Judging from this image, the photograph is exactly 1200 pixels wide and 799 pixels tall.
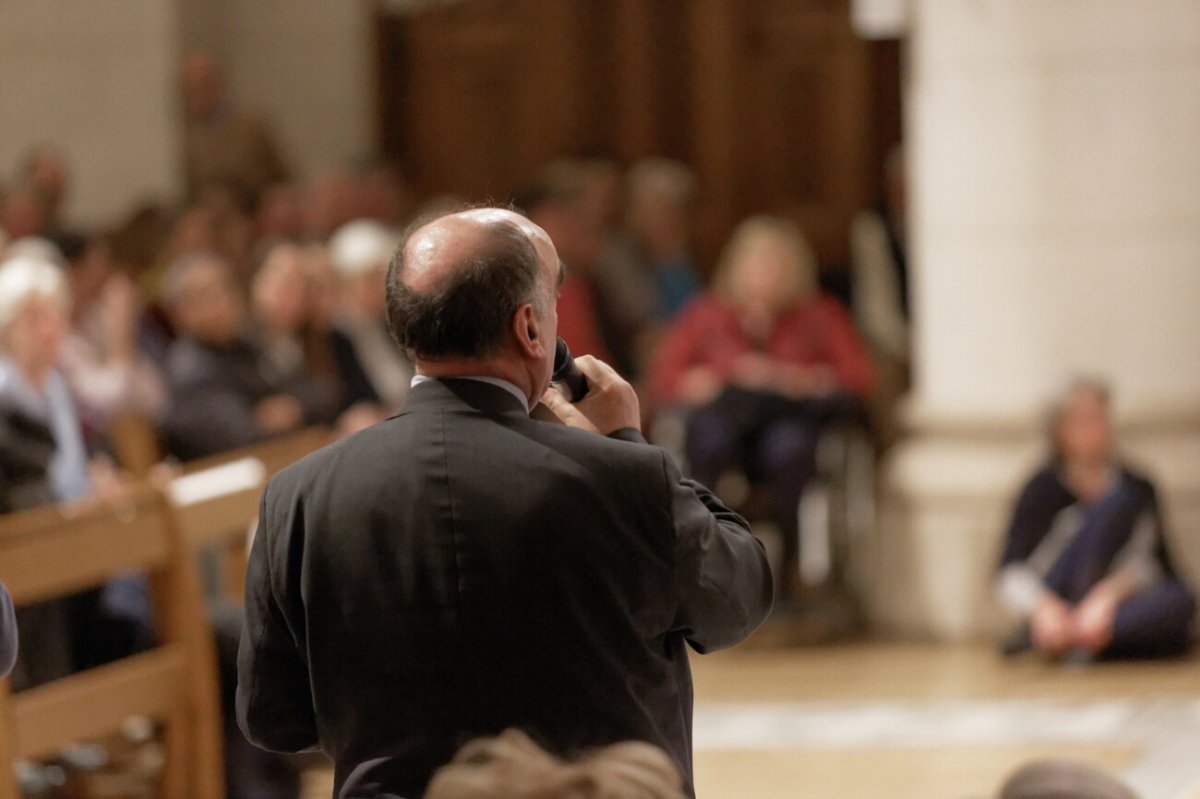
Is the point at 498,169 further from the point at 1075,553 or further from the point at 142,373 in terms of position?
the point at 1075,553

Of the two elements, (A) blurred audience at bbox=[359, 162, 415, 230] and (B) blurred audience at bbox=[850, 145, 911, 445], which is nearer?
(B) blurred audience at bbox=[850, 145, 911, 445]

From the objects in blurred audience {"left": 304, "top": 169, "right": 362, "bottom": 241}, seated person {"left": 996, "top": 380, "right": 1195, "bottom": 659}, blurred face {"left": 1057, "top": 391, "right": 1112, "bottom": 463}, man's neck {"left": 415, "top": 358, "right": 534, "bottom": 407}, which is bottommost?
seated person {"left": 996, "top": 380, "right": 1195, "bottom": 659}

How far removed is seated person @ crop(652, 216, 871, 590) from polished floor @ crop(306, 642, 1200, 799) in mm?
685

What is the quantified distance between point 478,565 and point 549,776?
2.43ft

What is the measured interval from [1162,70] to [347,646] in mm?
5125

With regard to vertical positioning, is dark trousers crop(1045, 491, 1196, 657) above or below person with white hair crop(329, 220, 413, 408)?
below

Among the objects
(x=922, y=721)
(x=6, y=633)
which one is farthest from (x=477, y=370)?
(x=922, y=721)

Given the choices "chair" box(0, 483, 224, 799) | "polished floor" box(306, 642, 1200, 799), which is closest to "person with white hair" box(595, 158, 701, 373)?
"polished floor" box(306, 642, 1200, 799)

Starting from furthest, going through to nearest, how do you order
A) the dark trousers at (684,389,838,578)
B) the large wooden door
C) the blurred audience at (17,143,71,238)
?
the large wooden door, the blurred audience at (17,143,71,238), the dark trousers at (684,389,838,578)

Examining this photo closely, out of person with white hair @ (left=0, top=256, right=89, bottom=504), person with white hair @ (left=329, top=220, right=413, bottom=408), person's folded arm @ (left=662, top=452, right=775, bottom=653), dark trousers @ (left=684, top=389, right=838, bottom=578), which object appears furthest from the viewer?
person with white hair @ (left=329, top=220, right=413, bottom=408)

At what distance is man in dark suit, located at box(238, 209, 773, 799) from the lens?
227 centimetres

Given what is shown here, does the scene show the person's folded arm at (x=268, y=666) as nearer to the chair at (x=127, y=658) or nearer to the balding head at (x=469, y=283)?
the balding head at (x=469, y=283)

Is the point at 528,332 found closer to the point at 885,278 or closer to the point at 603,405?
the point at 603,405

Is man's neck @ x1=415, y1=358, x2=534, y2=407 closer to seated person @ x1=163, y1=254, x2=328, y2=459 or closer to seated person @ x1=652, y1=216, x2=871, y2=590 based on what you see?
seated person @ x1=163, y1=254, x2=328, y2=459
